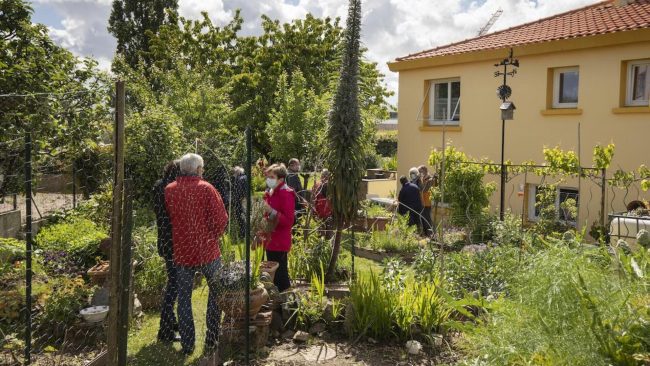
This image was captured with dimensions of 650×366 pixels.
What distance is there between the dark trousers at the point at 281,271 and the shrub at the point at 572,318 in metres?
3.54

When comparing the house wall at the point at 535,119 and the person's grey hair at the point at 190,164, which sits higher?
the house wall at the point at 535,119

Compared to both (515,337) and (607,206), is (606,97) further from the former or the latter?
(515,337)

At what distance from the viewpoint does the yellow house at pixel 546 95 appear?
9.91 metres

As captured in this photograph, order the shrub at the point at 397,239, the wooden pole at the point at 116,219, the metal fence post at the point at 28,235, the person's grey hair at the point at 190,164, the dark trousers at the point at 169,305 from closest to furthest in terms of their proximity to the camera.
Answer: the wooden pole at the point at 116,219, the metal fence post at the point at 28,235, the person's grey hair at the point at 190,164, the dark trousers at the point at 169,305, the shrub at the point at 397,239

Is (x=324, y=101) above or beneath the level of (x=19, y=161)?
above

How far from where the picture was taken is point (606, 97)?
401 inches

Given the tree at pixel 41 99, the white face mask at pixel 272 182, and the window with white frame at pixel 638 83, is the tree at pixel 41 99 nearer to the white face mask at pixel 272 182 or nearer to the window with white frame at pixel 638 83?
the white face mask at pixel 272 182

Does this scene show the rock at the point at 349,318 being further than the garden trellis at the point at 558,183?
No

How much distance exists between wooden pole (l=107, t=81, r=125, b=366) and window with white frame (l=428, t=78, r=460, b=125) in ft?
35.2

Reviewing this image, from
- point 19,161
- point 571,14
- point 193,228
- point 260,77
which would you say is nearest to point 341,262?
point 193,228

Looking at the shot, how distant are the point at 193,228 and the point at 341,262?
297cm

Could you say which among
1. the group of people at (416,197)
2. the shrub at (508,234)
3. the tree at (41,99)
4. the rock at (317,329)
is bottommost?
the rock at (317,329)

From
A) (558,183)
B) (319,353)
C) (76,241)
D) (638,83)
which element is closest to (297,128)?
(558,183)

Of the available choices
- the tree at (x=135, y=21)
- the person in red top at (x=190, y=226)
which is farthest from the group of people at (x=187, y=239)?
the tree at (x=135, y=21)
